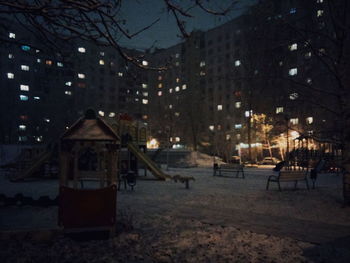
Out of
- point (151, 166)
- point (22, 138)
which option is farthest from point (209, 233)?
point (22, 138)

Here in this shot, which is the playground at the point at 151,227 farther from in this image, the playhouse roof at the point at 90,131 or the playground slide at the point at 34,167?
the playground slide at the point at 34,167

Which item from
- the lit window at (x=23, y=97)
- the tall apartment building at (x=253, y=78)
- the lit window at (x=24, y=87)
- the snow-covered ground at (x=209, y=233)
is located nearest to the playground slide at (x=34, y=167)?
the snow-covered ground at (x=209, y=233)

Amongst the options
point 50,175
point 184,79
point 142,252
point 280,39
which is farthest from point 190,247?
point 184,79

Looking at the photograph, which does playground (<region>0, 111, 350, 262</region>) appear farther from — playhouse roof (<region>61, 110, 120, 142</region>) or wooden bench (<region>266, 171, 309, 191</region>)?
wooden bench (<region>266, 171, 309, 191</region>)

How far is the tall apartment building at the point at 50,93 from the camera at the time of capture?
5446 cm

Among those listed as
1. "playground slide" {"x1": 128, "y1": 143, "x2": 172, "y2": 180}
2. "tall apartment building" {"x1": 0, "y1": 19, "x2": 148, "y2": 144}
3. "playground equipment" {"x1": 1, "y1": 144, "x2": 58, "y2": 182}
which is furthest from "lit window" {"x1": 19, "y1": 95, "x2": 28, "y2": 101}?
"playground slide" {"x1": 128, "y1": 143, "x2": 172, "y2": 180}

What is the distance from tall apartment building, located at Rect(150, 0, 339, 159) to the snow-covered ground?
3392mm

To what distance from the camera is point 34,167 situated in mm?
19297

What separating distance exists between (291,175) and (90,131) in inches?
395

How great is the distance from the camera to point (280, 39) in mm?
10195

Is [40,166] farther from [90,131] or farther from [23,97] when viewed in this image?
[23,97]

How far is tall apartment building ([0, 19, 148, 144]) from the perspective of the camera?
54456mm

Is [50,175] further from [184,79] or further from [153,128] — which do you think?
[184,79]

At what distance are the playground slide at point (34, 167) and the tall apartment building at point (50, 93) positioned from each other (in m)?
9.96
